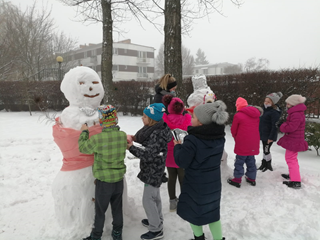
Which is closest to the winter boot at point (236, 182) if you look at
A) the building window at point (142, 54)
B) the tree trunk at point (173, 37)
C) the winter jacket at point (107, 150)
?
the winter jacket at point (107, 150)

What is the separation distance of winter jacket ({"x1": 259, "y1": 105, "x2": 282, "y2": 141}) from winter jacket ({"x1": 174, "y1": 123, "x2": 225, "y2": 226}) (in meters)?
2.70

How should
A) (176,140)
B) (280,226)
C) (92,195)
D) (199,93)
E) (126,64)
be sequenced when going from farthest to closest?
1. (126,64)
2. (199,93)
3. (280,226)
4. (92,195)
5. (176,140)

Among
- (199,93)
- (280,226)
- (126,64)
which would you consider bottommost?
(280,226)

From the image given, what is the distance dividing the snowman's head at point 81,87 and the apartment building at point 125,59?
3574 cm

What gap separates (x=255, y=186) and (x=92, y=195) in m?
2.99

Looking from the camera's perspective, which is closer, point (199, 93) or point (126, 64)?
point (199, 93)

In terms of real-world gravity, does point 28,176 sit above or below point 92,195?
below

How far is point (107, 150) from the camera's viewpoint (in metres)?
2.30

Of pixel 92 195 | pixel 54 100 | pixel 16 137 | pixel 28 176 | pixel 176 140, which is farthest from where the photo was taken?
pixel 54 100

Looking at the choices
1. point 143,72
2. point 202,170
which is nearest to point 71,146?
point 202,170

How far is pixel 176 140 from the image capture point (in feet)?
8.00

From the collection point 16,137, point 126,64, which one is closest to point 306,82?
point 16,137

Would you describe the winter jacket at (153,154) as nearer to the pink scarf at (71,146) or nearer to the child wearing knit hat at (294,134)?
the pink scarf at (71,146)

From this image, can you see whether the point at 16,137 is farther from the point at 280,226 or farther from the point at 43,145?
the point at 280,226
